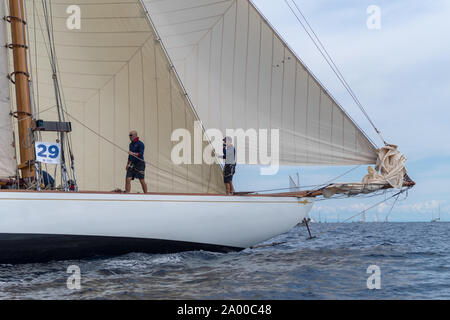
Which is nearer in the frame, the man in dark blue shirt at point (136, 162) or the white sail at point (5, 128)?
the white sail at point (5, 128)

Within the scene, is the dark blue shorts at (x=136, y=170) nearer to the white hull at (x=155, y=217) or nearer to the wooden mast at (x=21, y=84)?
the white hull at (x=155, y=217)

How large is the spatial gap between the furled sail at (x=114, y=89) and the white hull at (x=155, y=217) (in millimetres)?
1059

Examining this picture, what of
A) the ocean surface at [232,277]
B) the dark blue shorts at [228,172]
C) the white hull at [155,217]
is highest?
the dark blue shorts at [228,172]

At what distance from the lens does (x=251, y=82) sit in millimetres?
11211

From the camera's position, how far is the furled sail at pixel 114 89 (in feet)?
37.6

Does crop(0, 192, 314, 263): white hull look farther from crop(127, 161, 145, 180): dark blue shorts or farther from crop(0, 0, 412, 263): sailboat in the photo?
crop(127, 161, 145, 180): dark blue shorts

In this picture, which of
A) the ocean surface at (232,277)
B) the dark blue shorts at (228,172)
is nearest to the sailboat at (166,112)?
the dark blue shorts at (228,172)

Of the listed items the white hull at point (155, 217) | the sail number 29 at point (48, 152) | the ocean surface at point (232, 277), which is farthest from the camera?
the sail number 29 at point (48, 152)

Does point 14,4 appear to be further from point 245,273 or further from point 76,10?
point 245,273

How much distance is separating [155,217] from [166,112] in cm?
274

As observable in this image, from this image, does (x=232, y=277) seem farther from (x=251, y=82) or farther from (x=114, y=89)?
(x=114, y=89)

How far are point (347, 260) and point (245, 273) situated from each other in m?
2.69

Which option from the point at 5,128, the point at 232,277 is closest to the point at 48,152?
the point at 5,128
